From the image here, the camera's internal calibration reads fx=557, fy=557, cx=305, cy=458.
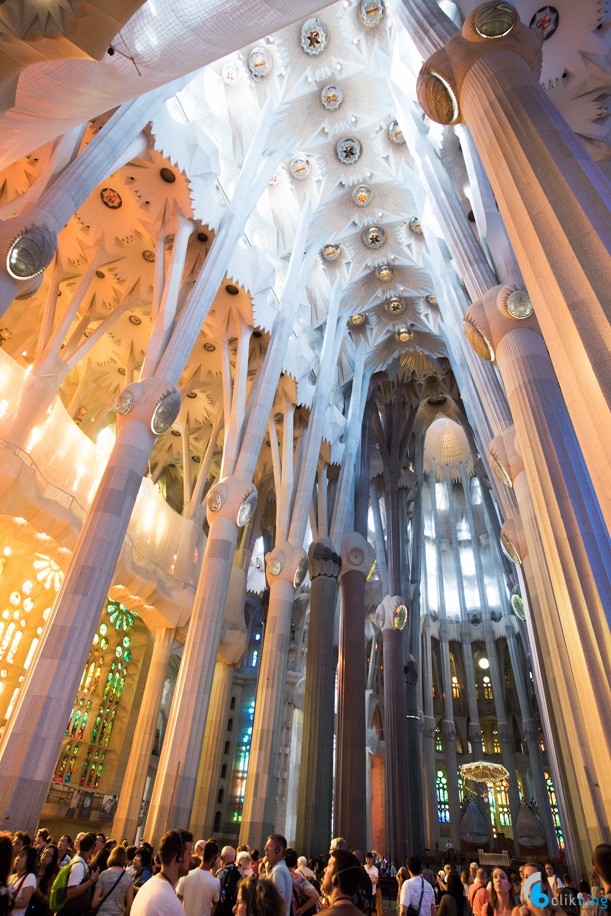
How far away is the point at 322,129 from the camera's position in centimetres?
1588

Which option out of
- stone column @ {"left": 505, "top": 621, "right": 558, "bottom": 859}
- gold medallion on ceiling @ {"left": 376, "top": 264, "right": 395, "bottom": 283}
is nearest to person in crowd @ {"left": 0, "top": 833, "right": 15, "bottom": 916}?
gold medallion on ceiling @ {"left": 376, "top": 264, "right": 395, "bottom": 283}

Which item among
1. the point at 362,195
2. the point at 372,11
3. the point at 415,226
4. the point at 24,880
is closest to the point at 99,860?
the point at 24,880

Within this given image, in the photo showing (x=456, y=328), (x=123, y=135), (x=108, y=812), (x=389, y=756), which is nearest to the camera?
(x=123, y=135)

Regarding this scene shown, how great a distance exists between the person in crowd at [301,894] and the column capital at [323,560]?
11.9 metres

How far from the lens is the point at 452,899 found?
426 centimetres

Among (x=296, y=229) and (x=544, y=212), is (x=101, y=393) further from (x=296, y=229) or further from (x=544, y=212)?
(x=544, y=212)

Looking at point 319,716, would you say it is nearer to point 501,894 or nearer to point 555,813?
point 501,894

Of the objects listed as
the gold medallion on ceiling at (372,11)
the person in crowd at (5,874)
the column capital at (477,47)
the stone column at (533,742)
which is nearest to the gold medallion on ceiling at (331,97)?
the gold medallion on ceiling at (372,11)

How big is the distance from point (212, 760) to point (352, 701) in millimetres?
3950

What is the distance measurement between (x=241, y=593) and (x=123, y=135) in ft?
41.8

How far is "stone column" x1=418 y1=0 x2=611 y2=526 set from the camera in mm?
3244

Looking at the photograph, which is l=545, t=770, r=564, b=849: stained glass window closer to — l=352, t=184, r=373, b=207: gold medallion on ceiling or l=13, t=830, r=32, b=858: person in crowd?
l=352, t=184, r=373, b=207: gold medallion on ceiling

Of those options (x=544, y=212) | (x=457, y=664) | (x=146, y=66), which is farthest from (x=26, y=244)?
(x=457, y=664)

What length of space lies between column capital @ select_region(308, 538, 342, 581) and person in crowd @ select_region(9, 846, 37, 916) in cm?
1267
